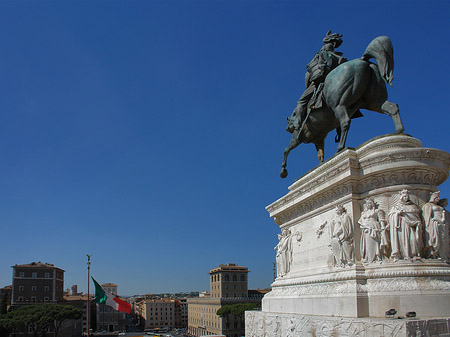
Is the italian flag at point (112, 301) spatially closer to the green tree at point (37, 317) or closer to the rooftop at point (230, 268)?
the green tree at point (37, 317)

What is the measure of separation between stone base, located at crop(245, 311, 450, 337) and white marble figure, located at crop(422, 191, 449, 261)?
124cm

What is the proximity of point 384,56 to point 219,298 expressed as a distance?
266ft

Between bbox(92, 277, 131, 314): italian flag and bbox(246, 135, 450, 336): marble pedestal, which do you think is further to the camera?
bbox(92, 277, 131, 314): italian flag

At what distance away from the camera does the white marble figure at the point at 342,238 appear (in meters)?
7.77

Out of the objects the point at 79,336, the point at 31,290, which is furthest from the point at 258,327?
the point at 79,336

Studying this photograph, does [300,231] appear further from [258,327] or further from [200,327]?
[200,327]

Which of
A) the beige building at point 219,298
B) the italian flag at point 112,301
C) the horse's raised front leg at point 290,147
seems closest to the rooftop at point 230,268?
the beige building at point 219,298

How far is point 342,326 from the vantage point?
23.1 ft

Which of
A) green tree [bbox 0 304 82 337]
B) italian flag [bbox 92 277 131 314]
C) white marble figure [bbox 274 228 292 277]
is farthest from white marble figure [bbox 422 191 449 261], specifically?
green tree [bbox 0 304 82 337]

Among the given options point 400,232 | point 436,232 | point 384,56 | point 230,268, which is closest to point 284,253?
point 400,232

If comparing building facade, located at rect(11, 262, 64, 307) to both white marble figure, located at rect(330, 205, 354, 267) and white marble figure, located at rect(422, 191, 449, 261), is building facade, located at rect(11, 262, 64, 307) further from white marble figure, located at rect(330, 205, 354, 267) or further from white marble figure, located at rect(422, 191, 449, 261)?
white marble figure, located at rect(422, 191, 449, 261)

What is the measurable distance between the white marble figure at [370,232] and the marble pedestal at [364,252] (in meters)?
0.02

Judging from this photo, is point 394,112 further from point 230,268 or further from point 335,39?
point 230,268

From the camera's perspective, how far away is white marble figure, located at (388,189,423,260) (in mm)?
7082
